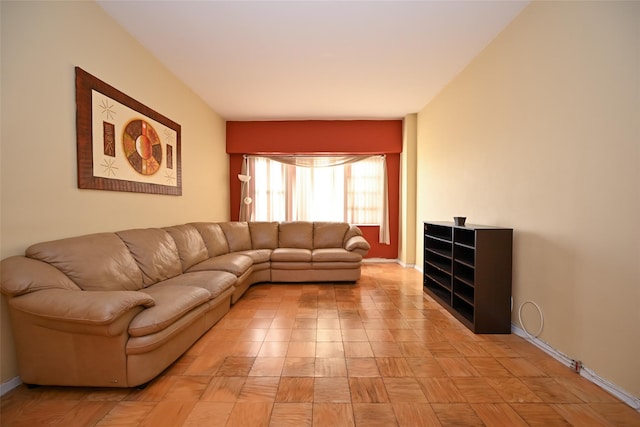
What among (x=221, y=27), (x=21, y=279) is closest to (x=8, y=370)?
(x=21, y=279)

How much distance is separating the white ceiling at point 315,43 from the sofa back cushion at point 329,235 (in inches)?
85.0

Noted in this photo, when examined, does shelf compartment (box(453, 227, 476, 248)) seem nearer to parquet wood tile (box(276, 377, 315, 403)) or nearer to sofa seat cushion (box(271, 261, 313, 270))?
parquet wood tile (box(276, 377, 315, 403))

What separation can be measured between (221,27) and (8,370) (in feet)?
10.1

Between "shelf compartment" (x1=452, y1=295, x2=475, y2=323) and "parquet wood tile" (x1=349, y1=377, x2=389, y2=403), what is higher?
"shelf compartment" (x1=452, y1=295, x2=475, y2=323)

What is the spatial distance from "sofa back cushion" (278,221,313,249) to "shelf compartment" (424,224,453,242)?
6.55ft

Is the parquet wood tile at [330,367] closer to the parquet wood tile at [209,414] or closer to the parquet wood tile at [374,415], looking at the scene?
the parquet wood tile at [374,415]

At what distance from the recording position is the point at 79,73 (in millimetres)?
2193

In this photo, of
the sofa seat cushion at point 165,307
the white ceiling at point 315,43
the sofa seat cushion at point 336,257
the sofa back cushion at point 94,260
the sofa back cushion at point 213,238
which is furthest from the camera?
the sofa seat cushion at point 336,257

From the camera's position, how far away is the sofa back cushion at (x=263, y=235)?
4.83 meters

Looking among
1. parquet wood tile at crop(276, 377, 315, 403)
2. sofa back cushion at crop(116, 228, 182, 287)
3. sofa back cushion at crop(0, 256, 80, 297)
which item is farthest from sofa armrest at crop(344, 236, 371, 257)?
sofa back cushion at crop(0, 256, 80, 297)

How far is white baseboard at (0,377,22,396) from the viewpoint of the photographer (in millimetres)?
1681

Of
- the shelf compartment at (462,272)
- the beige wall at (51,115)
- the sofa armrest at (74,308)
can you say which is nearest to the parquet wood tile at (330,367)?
the sofa armrest at (74,308)

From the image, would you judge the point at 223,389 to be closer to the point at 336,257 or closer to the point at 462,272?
the point at 462,272

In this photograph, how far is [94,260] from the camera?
2.03m
